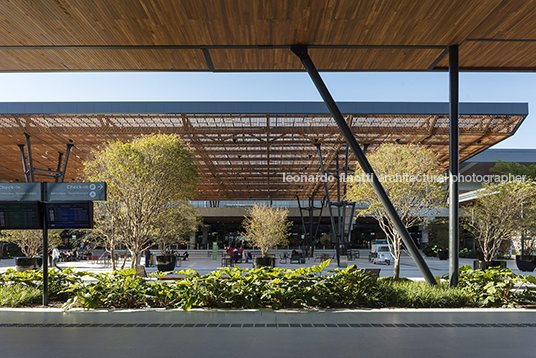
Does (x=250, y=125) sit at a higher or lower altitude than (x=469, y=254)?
higher

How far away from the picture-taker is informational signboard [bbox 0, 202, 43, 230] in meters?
8.18

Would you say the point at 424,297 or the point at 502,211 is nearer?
the point at 424,297

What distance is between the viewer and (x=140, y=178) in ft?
37.2

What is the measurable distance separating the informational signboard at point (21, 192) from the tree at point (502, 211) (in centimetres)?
2005

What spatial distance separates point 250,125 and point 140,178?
14.3 m

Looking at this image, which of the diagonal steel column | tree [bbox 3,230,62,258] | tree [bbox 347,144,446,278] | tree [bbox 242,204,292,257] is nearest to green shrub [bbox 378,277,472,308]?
the diagonal steel column

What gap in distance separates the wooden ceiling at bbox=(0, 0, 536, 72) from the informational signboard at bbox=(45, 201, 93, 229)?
3.36 metres

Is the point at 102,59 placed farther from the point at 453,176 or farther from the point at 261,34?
the point at 453,176

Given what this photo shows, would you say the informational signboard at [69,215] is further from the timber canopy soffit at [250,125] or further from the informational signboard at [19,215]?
the timber canopy soffit at [250,125]

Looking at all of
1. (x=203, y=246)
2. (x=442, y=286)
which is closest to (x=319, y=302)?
Result: (x=442, y=286)

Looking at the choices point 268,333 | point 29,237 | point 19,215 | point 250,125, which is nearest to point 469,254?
point 250,125

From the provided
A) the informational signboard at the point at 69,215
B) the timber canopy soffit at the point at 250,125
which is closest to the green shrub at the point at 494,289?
the informational signboard at the point at 69,215

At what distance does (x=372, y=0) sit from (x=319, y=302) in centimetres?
607

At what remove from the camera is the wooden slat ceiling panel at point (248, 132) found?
23.4 m
